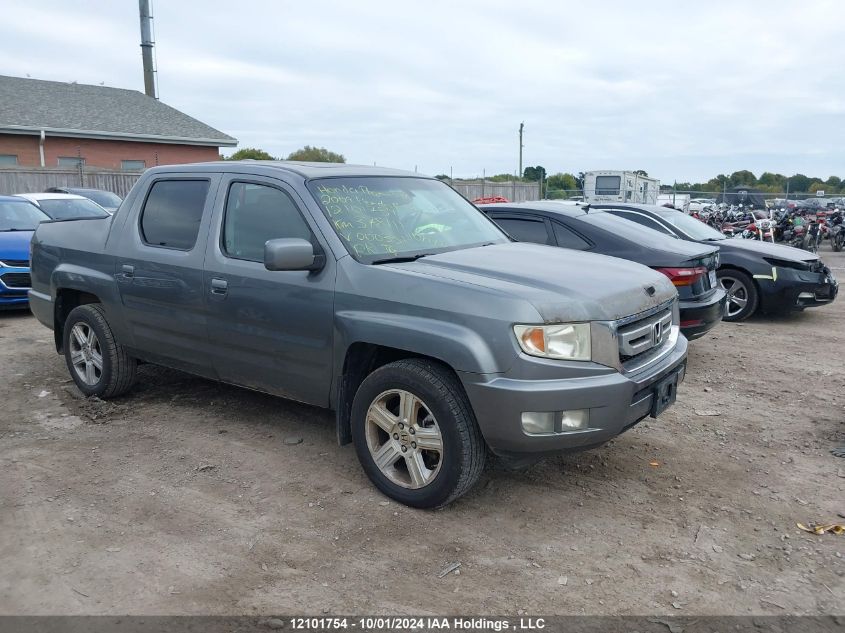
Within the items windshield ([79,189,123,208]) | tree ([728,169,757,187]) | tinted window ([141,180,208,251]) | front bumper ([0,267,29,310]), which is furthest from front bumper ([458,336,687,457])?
tree ([728,169,757,187])

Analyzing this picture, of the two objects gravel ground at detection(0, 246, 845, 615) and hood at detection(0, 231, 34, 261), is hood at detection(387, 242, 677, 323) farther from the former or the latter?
hood at detection(0, 231, 34, 261)

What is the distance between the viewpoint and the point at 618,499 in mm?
4102

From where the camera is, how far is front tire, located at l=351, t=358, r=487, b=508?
3.64 m

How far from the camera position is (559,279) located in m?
3.88

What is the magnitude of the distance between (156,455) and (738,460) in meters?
3.81

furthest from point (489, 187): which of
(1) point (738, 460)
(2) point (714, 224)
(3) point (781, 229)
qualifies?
(1) point (738, 460)

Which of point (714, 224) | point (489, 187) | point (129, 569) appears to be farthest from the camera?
point (489, 187)

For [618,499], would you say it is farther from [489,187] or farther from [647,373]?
[489,187]

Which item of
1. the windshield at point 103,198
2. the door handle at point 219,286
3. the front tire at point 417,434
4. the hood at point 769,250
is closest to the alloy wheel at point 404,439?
the front tire at point 417,434

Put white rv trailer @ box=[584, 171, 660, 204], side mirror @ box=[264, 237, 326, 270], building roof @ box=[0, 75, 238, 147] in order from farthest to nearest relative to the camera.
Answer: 1. white rv trailer @ box=[584, 171, 660, 204]
2. building roof @ box=[0, 75, 238, 147]
3. side mirror @ box=[264, 237, 326, 270]

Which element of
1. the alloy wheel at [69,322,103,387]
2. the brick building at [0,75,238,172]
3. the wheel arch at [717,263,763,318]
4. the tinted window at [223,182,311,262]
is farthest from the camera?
the brick building at [0,75,238,172]

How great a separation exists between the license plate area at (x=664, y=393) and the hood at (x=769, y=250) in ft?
19.2

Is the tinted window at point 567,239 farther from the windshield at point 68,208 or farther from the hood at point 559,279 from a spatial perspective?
the windshield at point 68,208

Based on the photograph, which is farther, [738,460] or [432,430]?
[738,460]
